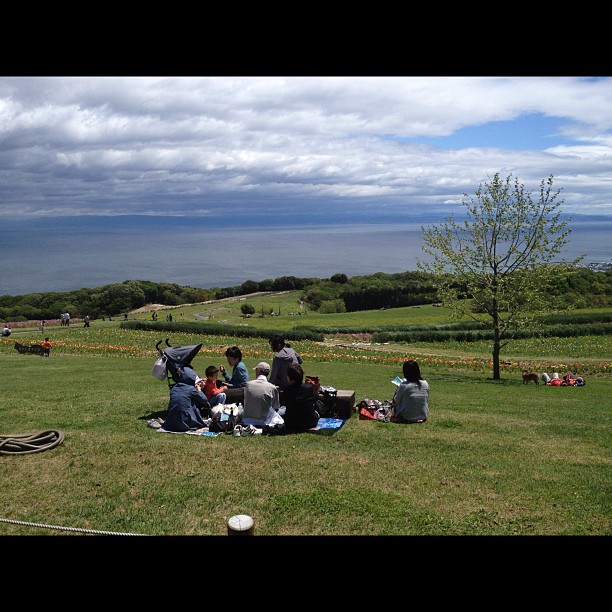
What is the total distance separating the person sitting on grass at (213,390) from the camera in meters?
11.4

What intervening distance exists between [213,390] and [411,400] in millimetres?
4198

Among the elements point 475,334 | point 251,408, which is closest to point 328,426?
point 251,408

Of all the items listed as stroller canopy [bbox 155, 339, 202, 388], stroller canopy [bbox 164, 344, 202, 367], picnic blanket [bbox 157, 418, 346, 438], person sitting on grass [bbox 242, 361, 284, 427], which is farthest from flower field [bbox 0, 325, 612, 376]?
person sitting on grass [bbox 242, 361, 284, 427]

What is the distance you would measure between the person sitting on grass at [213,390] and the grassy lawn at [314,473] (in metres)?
1.16

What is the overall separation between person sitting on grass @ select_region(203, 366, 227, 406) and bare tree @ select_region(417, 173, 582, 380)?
15.0 m

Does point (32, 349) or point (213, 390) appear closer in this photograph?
point (213, 390)

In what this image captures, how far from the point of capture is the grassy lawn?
6.40 meters

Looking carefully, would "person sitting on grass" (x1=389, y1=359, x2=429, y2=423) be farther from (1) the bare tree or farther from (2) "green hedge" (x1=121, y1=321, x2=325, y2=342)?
(2) "green hedge" (x1=121, y1=321, x2=325, y2=342)

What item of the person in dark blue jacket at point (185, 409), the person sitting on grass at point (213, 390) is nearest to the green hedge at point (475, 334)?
the person sitting on grass at point (213, 390)

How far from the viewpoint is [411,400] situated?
11539 mm

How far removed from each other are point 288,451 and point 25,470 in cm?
392

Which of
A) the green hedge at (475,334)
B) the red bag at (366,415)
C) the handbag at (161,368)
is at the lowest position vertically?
the green hedge at (475,334)

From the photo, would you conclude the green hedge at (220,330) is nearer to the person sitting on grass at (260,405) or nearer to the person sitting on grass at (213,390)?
the person sitting on grass at (213,390)

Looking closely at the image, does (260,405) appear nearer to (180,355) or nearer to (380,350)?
(180,355)
